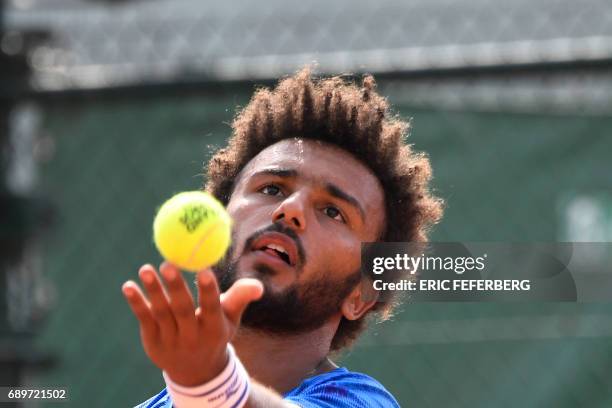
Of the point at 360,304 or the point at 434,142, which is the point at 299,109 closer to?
the point at 360,304

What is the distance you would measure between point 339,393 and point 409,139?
212 centimetres

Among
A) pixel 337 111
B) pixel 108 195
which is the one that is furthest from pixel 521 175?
pixel 108 195

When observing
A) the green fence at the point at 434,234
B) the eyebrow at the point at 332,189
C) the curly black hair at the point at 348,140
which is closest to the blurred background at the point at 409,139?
the green fence at the point at 434,234

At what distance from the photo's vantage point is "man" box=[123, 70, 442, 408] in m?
2.11

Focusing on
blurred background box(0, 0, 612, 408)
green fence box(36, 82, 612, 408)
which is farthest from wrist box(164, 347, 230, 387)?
blurred background box(0, 0, 612, 408)

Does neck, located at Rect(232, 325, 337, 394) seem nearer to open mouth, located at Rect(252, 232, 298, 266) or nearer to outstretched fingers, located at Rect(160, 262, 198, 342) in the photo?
open mouth, located at Rect(252, 232, 298, 266)

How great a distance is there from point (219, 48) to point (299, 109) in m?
1.91

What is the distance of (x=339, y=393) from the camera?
8.71 feet

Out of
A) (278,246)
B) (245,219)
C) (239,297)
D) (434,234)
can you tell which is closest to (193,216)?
(239,297)

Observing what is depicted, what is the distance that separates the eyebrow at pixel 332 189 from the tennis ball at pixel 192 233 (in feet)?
2.48

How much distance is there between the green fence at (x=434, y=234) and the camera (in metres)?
4.43

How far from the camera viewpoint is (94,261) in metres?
4.88

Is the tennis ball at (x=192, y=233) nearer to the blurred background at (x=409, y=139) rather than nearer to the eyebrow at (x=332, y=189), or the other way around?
the eyebrow at (x=332, y=189)

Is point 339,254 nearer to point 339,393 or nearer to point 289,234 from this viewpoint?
point 289,234
